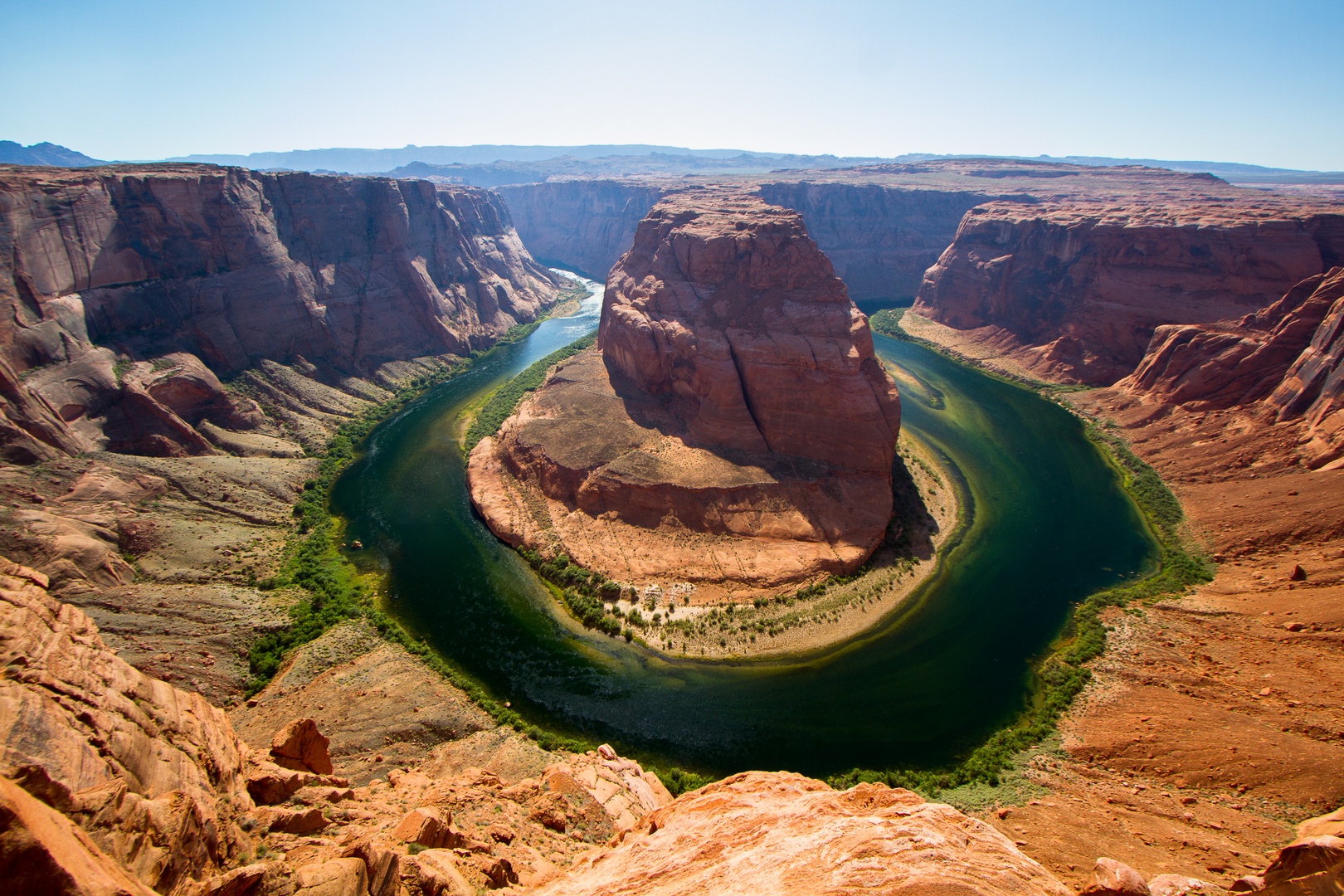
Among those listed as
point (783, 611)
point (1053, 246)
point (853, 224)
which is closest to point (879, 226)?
point (853, 224)

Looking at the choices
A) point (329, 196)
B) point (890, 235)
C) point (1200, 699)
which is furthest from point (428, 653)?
point (890, 235)

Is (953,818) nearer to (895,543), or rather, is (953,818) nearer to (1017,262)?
(895,543)

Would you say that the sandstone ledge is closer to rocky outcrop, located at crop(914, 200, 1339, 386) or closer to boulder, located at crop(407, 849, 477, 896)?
boulder, located at crop(407, 849, 477, 896)

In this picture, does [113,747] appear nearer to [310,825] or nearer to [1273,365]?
[310,825]

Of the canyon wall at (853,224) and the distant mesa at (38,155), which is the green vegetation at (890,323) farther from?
the distant mesa at (38,155)

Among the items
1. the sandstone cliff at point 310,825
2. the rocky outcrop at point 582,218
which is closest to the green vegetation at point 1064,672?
the sandstone cliff at point 310,825
